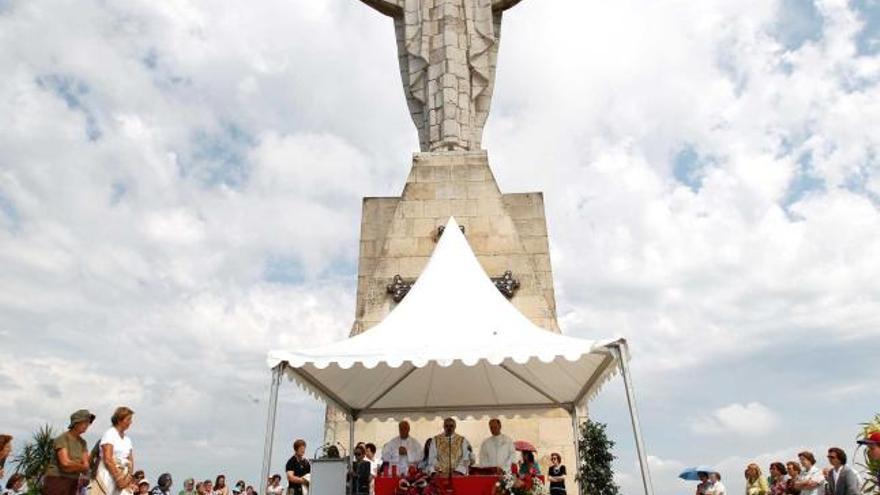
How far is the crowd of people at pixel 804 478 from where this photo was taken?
6148mm

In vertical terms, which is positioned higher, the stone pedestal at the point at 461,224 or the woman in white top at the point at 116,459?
the stone pedestal at the point at 461,224

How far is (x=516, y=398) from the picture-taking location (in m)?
9.00

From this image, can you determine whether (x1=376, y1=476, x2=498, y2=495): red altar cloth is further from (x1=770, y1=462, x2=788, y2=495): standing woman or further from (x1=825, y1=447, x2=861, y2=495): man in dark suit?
(x1=770, y1=462, x2=788, y2=495): standing woman

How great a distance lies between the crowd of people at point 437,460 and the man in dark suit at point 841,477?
8.44 ft

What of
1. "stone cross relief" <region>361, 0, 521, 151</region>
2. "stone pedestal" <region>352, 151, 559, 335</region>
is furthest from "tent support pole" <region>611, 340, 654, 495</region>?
"stone cross relief" <region>361, 0, 521, 151</region>

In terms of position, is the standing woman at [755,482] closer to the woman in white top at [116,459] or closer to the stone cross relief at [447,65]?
the woman in white top at [116,459]

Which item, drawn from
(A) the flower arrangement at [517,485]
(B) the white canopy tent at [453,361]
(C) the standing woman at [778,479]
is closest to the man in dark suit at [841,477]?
(C) the standing woman at [778,479]

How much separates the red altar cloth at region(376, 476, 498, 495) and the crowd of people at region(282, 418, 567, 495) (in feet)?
0.87

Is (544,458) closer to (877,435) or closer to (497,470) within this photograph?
(497,470)

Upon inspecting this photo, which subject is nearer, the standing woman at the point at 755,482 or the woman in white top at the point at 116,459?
the woman in white top at the point at 116,459

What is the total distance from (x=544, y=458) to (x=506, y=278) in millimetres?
2973

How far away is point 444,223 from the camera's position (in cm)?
1260

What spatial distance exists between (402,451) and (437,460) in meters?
0.56

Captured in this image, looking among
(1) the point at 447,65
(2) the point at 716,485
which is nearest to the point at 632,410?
(2) the point at 716,485
